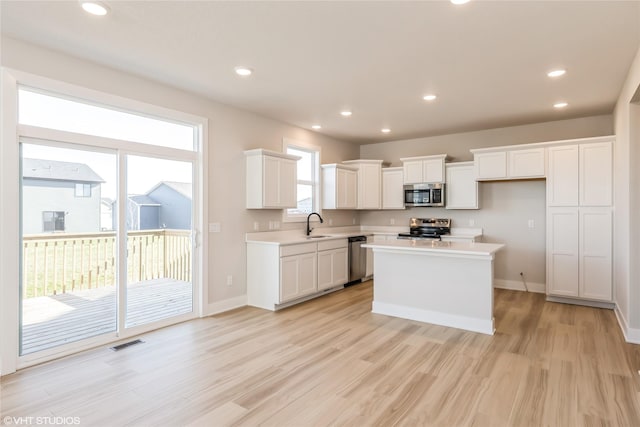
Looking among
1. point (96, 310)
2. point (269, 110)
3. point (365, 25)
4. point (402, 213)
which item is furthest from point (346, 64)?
point (402, 213)

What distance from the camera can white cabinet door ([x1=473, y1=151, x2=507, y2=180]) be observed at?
5520 mm

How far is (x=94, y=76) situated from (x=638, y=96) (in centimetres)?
520

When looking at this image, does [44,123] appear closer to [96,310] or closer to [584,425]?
[96,310]

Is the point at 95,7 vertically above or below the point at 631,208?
above

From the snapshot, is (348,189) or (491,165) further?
(348,189)

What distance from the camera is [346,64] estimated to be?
3.44 m

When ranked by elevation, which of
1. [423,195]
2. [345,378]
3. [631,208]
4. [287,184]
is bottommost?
[345,378]

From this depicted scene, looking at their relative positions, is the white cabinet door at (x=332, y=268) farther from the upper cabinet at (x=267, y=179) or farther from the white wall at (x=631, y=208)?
the white wall at (x=631, y=208)

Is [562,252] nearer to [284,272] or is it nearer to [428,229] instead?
[428,229]

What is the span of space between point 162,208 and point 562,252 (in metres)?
5.36

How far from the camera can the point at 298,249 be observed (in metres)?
4.98

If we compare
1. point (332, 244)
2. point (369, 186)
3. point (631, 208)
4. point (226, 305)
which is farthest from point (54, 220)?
point (631, 208)

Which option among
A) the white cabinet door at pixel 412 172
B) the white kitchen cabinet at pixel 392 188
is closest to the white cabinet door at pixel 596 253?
the white cabinet door at pixel 412 172

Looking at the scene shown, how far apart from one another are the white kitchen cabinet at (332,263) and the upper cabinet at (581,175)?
10.3ft
